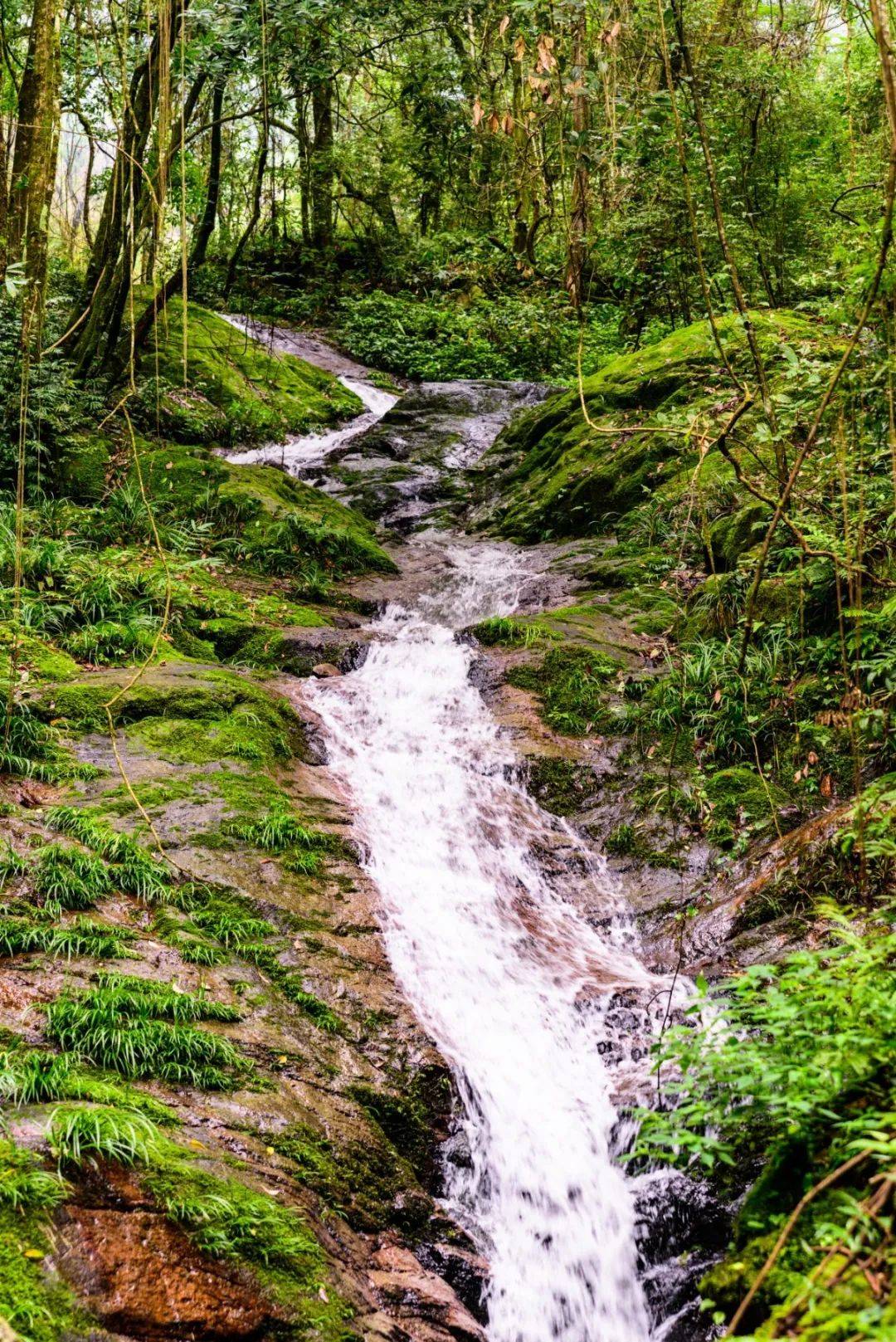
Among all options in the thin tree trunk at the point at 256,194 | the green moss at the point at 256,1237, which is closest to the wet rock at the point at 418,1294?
the green moss at the point at 256,1237

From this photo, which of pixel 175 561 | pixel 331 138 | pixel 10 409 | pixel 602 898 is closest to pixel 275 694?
pixel 175 561

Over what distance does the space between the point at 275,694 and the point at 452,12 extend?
7999mm

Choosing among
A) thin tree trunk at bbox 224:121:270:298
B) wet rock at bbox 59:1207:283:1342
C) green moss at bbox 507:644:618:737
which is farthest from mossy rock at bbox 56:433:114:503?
wet rock at bbox 59:1207:283:1342

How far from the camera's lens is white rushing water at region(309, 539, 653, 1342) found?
3.73m

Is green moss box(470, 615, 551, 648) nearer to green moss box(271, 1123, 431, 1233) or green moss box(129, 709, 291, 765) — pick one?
green moss box(129, 709, 291, 765)

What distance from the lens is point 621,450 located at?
33.6 feet

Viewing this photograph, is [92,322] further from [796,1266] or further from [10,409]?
[796,1266]

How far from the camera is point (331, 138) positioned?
18.5m

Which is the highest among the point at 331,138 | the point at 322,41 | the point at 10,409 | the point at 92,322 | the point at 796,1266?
the point at 331,138

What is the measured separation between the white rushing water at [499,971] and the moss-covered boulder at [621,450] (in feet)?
9.30

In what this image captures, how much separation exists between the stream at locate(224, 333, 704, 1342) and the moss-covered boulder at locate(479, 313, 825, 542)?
2.65 metres

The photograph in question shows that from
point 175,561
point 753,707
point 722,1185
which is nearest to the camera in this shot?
point 722,1185

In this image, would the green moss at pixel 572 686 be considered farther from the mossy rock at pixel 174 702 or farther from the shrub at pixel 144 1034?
the shrub at pixel 144 1034

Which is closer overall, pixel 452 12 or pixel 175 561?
pixel 175 561
